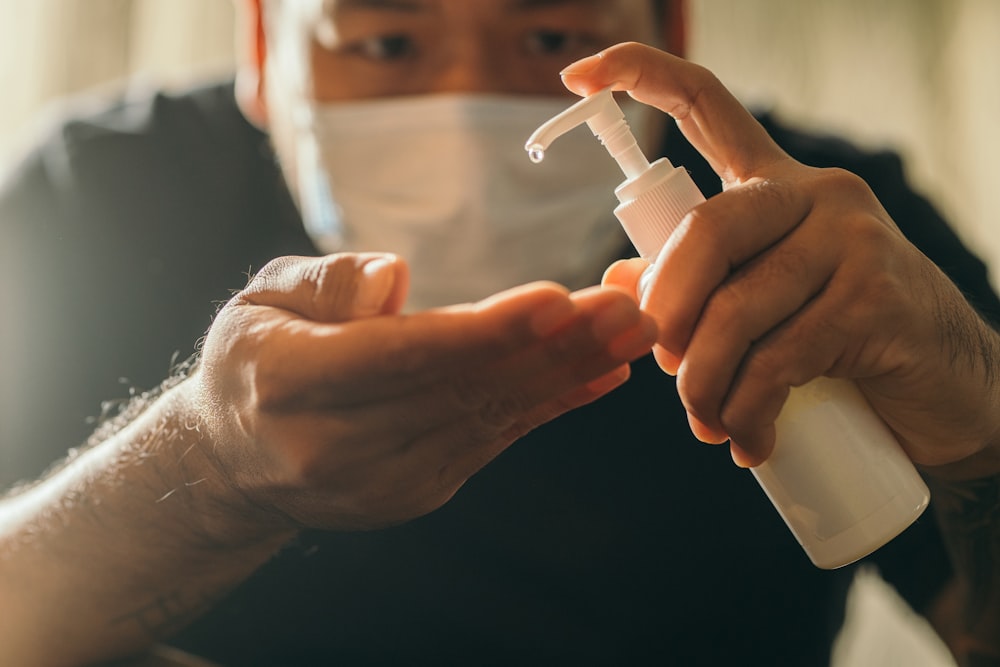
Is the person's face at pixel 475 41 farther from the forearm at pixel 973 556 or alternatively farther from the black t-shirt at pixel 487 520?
the forearm at pixel 973 556

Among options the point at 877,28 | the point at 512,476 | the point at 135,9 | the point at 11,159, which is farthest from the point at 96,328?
the point at 877,28

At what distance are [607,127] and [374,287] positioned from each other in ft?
0.39

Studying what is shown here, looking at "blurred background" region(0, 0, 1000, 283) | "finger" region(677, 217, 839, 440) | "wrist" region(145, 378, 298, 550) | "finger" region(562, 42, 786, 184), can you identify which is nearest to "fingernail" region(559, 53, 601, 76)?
"finger" region(562, 42, 786, 184)

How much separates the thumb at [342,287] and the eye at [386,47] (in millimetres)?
374

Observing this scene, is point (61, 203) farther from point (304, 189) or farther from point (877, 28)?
point (877, 28)

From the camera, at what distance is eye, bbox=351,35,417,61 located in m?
0.64

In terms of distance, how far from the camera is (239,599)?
1.57 feet

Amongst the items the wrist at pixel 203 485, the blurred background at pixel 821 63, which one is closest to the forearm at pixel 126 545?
the wrist at pixel 203 485

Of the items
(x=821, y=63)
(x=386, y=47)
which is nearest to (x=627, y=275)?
(x=386, y=47)

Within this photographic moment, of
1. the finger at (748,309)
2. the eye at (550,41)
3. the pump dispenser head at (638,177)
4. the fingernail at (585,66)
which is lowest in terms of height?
the finger at (748,309)

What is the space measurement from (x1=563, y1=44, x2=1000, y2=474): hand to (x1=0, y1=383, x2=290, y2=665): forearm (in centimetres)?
20

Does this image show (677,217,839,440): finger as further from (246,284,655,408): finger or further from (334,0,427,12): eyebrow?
(334,0,427,12): eyebrow

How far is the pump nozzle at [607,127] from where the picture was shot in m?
0.33

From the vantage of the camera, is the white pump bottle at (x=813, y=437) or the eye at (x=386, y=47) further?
the eye at (x=386, y=47)
